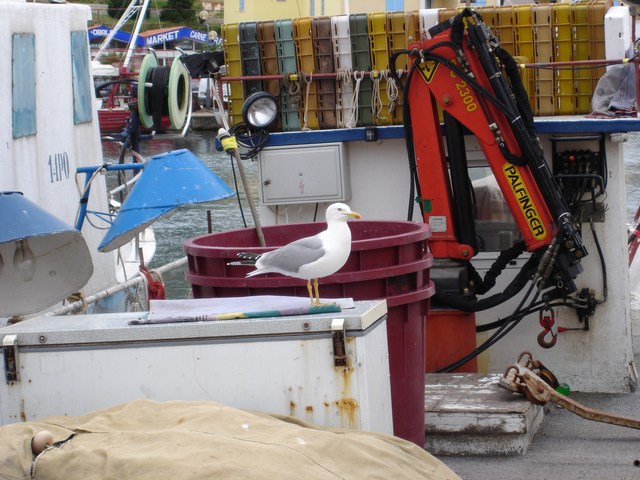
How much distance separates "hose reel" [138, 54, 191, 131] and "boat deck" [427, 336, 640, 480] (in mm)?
3359

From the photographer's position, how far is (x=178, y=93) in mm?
7996

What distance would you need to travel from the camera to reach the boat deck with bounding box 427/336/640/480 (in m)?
5.27

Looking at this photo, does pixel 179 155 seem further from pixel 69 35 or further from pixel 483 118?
pixel 69 35

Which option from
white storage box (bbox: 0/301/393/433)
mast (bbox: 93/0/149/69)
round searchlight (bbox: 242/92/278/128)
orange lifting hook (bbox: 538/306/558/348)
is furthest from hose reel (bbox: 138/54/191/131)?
mast (bbox: 93/0/149/69)

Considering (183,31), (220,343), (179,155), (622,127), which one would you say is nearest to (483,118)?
(622,127)

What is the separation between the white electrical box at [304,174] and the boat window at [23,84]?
158cm

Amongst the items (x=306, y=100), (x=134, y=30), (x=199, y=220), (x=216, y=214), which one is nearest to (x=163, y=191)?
(x=306, y=100)

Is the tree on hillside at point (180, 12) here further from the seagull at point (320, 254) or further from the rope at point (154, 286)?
the seagull at point (320, 254)

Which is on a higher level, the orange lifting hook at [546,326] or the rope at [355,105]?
the rope at [355,105]

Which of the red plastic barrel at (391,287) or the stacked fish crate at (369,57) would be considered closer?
the red plastic barrel at (391,287)

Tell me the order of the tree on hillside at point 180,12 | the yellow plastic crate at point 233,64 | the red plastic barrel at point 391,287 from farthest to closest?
the tree on hillside at point 180,12 < the yellow plastic crate at point 233,64 < the red plastic barrel at point 391,287

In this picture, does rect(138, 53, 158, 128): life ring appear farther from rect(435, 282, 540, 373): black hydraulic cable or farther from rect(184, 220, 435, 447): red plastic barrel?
rect(184, 220, 435, 447): red plastic barrel

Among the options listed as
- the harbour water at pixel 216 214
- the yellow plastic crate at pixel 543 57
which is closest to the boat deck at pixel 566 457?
the yellow plastic crate at pixel 543 57

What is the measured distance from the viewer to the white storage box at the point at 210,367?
147 inches
